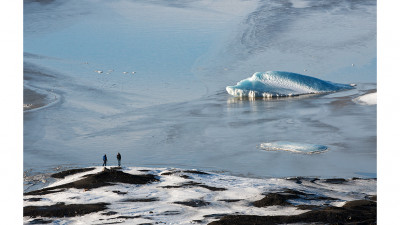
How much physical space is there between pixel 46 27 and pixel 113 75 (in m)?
6.90

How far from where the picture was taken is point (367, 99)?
20.4m

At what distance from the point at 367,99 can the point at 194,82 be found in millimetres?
7071

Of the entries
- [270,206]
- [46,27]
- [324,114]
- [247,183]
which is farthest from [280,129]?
[46,27]

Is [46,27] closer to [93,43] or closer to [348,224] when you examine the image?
[93,43]

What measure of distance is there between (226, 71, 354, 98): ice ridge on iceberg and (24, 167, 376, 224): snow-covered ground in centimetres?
925

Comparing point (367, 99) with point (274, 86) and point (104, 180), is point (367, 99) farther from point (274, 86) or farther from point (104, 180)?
point (104, 180)

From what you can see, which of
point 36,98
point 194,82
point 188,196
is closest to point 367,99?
point 194,82

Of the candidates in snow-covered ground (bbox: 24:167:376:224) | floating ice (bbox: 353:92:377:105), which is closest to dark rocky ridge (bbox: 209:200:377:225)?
snow-covered ground (bbox: 24:167:376:224)

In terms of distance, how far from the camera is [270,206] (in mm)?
10086

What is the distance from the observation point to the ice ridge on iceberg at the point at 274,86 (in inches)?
862

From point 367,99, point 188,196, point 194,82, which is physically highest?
point 194,82

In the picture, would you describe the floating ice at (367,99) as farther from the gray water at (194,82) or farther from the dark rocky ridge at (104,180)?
the dark rocky ridge at (104,180)

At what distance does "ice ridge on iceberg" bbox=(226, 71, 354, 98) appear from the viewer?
21891mm

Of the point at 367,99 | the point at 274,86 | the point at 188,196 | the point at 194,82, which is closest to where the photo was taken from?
the point at 188,196
